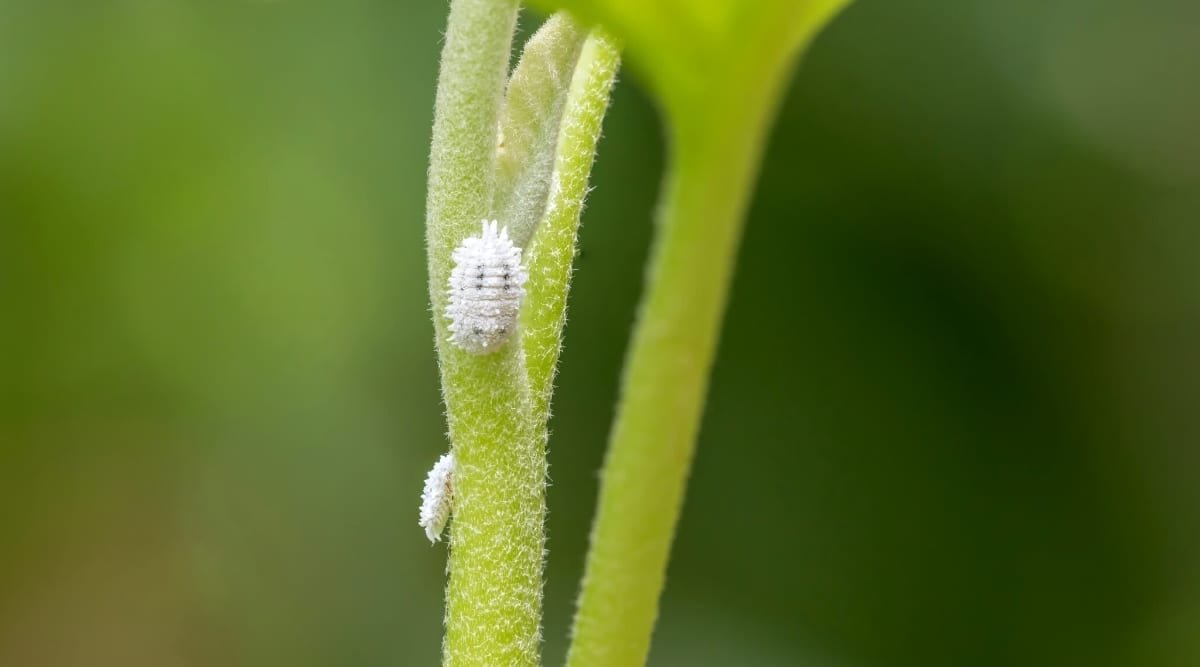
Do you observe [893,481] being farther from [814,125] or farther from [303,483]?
[303,483]

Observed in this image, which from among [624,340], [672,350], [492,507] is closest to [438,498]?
[492,507]

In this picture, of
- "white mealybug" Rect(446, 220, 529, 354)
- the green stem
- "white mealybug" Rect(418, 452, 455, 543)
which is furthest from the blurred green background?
the green stem

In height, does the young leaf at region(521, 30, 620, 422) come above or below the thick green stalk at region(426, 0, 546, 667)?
above

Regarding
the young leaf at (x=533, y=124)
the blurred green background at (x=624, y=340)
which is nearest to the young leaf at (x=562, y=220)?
the young leaf at (x=533, y=124)

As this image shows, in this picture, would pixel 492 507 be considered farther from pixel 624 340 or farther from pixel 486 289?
pixel 624 340

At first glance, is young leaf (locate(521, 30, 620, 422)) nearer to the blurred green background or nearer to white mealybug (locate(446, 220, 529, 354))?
white mealybug (locate(446, 220, 529, 354))

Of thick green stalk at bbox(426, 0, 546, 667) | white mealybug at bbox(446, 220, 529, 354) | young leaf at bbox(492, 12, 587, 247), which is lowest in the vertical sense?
thick green stalk at bbox(426, 0, 546, 667)

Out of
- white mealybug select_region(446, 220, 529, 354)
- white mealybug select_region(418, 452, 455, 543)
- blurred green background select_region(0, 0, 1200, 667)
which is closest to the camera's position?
white mealybug select_region(446, 220, 529, 354)
